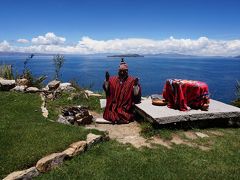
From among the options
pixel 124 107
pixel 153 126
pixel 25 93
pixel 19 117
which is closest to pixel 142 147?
pixel 153 126

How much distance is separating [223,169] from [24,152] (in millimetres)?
5010

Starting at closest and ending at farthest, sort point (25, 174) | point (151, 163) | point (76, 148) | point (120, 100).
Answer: point (25, 174)
point (151, 163)
point (76, 148)
point (120, 100)

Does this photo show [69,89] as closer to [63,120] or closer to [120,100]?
[120,100]

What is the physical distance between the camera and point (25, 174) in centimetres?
728

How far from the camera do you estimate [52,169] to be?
7.86 meters

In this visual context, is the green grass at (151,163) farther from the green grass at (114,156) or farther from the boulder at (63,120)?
the boulder at (63,120)

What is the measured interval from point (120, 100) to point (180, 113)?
260 cm

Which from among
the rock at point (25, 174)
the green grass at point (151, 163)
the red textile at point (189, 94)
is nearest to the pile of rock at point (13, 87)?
the red textile at point (189, 94)

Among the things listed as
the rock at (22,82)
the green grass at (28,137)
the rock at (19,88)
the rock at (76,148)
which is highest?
the rock at (22,82)

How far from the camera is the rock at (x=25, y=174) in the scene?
705 centimetres

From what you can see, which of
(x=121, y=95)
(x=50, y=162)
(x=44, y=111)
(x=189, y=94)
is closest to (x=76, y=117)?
(x=44, y=111)

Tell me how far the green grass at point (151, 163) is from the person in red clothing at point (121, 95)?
123 inches

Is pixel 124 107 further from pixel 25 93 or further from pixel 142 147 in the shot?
pixel 25 93

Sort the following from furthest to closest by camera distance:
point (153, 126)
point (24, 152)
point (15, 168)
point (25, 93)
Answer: point (25, 93), point (153, 126), point (24, 152), point (15, 168)
